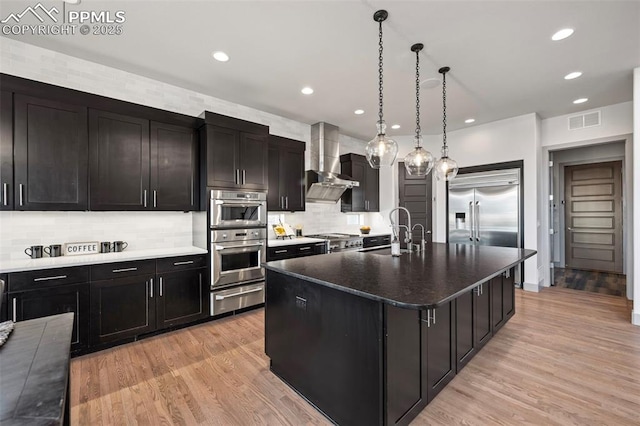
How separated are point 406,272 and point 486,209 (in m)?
4.11

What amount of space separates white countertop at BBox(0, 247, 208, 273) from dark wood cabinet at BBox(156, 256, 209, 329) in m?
0.12

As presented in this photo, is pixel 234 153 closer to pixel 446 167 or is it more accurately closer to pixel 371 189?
pixel 446 167

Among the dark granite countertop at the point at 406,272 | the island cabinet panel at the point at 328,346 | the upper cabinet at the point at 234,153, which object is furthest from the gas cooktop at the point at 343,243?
the island cabinet panel at the point at 328,346

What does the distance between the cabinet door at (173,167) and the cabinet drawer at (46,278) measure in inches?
39.3

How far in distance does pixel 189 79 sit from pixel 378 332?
11.8 ft

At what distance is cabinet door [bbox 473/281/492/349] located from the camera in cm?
255

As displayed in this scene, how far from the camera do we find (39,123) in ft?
8.76

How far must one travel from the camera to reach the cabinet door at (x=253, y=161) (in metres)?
3.87

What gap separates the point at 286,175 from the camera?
4707 millimetres

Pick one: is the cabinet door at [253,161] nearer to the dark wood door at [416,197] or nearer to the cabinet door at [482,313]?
the cabinet door at [482,313]

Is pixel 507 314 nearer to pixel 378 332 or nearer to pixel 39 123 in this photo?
pixel 378 332

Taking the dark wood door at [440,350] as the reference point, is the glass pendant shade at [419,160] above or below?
above

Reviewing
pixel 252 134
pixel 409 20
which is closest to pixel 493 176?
pixel 409 20

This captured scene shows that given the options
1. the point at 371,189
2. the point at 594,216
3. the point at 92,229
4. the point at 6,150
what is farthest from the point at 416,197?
the point at 6,150
